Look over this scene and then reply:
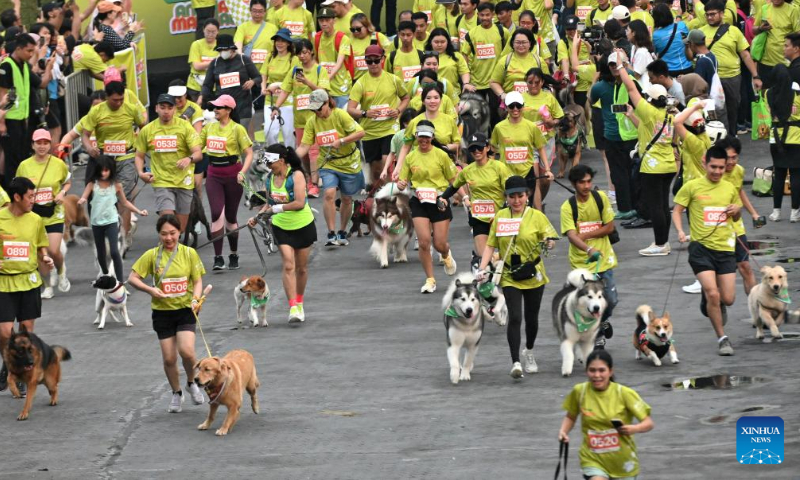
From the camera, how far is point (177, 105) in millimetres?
19016

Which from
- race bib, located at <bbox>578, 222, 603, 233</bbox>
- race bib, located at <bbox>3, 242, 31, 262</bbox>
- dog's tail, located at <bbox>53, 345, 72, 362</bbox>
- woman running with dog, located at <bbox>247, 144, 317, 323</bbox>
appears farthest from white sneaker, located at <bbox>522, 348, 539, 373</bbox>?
race bib, located at <bbox>3, 242, 31, 262</bbox>

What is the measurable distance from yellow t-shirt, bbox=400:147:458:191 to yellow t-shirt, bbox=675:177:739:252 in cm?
339

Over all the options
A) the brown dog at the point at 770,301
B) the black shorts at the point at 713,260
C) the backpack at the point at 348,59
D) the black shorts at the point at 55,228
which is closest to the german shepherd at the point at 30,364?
the black shorts at the point at 55,228

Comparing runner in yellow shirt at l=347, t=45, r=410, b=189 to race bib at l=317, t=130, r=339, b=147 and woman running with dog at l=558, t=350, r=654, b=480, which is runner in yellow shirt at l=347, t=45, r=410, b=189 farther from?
woman running with dog at l=558, t=350, r=654, b=480

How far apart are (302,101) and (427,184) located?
4.48m

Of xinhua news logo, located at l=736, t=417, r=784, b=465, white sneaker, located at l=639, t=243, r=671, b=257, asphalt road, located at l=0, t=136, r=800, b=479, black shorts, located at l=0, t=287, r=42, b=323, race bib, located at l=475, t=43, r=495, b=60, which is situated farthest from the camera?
race bib, located at l=475, t=43, r=495, b=60

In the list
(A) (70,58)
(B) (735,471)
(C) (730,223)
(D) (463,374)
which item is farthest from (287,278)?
(A) (70,58)

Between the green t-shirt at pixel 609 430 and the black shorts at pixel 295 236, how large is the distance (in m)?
6.44

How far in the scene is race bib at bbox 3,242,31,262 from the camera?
43.2 ft

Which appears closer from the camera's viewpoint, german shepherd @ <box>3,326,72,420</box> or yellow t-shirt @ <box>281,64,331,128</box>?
german shepherd @ <box>3,326,72,420</box>

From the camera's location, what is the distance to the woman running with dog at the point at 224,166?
17750mm

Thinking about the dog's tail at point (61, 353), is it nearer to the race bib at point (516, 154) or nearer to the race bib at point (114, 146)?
the race bib at point (114, 146)

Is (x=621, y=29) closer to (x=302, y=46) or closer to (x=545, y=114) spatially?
(x=545, y=114)

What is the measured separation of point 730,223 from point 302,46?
830cm
